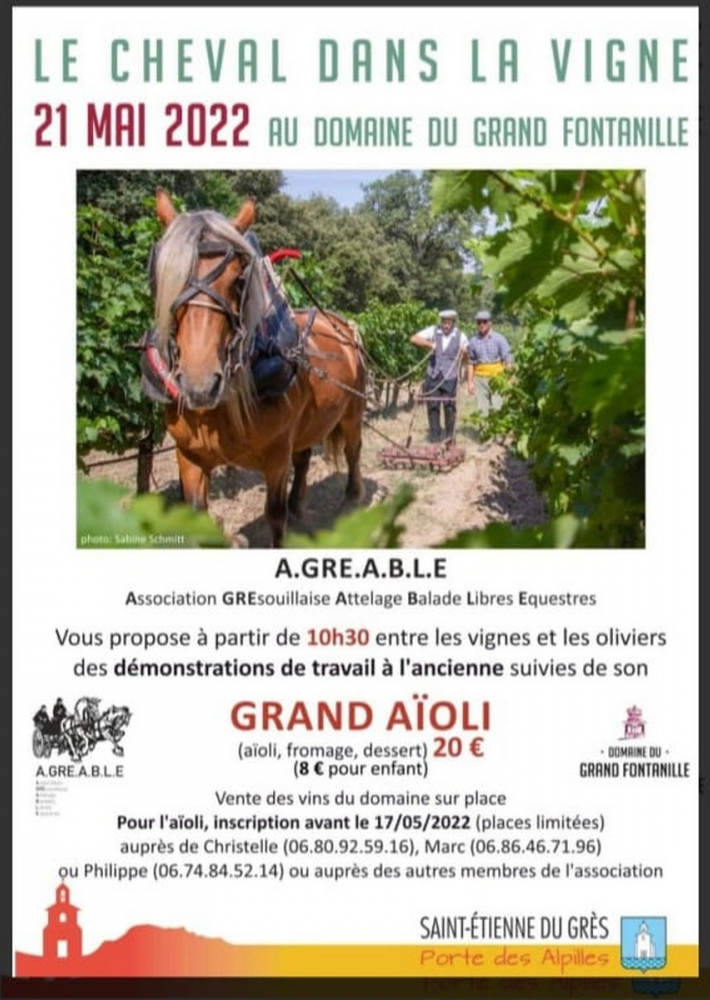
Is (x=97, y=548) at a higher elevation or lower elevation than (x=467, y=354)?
lower

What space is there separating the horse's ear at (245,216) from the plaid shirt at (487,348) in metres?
0.87

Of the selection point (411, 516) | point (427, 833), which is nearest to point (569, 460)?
point (411, 516)

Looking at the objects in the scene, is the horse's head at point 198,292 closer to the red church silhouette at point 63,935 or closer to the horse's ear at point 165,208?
the horse's ear at point 165,208

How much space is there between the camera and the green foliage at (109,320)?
4195 millimetres

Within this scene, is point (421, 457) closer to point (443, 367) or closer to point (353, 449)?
point (443, 367)

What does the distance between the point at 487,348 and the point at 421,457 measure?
515mm

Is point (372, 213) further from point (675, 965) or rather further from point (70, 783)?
point (675, 965)

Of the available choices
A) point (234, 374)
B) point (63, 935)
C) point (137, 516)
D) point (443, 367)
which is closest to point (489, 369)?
point (443, 367)

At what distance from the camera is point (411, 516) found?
4246 millimetres

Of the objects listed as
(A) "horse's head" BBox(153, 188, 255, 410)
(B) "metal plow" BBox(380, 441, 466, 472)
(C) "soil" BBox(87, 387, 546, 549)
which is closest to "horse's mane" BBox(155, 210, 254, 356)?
(A) "horse's head" BBox(153, 188, 255, 410)

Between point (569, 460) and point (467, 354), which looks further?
point (467, 354)

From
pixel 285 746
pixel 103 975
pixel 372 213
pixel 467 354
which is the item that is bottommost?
pixel 103 975

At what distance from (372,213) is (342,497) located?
0.96 metres

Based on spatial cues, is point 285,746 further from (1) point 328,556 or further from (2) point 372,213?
(2) point 372,213
